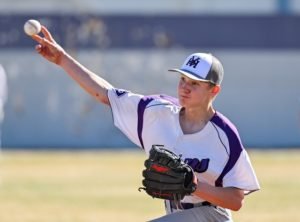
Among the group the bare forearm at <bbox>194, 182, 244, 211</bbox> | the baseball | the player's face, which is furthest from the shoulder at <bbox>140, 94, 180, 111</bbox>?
the baseball

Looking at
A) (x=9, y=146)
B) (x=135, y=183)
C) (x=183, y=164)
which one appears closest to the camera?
(x=183, y=164)

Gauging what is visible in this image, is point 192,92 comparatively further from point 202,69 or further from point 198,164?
point 198,164

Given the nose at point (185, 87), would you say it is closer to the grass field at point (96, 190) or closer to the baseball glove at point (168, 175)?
the baseball glove at point (168, 175)

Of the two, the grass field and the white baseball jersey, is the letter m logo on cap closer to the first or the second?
the white baseball jersey

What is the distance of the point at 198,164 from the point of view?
7254 mm

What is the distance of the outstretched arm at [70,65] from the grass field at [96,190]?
16.0 feet

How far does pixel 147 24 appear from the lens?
3116cm

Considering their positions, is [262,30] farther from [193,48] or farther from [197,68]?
[197,68]

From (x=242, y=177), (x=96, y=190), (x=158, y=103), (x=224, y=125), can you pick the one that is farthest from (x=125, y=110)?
(x=96, y=190)

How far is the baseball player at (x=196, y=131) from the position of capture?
7.19m

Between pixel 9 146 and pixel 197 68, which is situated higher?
pixel 9 146

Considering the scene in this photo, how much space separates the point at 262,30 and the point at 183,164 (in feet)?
81.5

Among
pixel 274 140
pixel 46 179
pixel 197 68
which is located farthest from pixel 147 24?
pixel 197 68

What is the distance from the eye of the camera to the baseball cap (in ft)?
23.7
